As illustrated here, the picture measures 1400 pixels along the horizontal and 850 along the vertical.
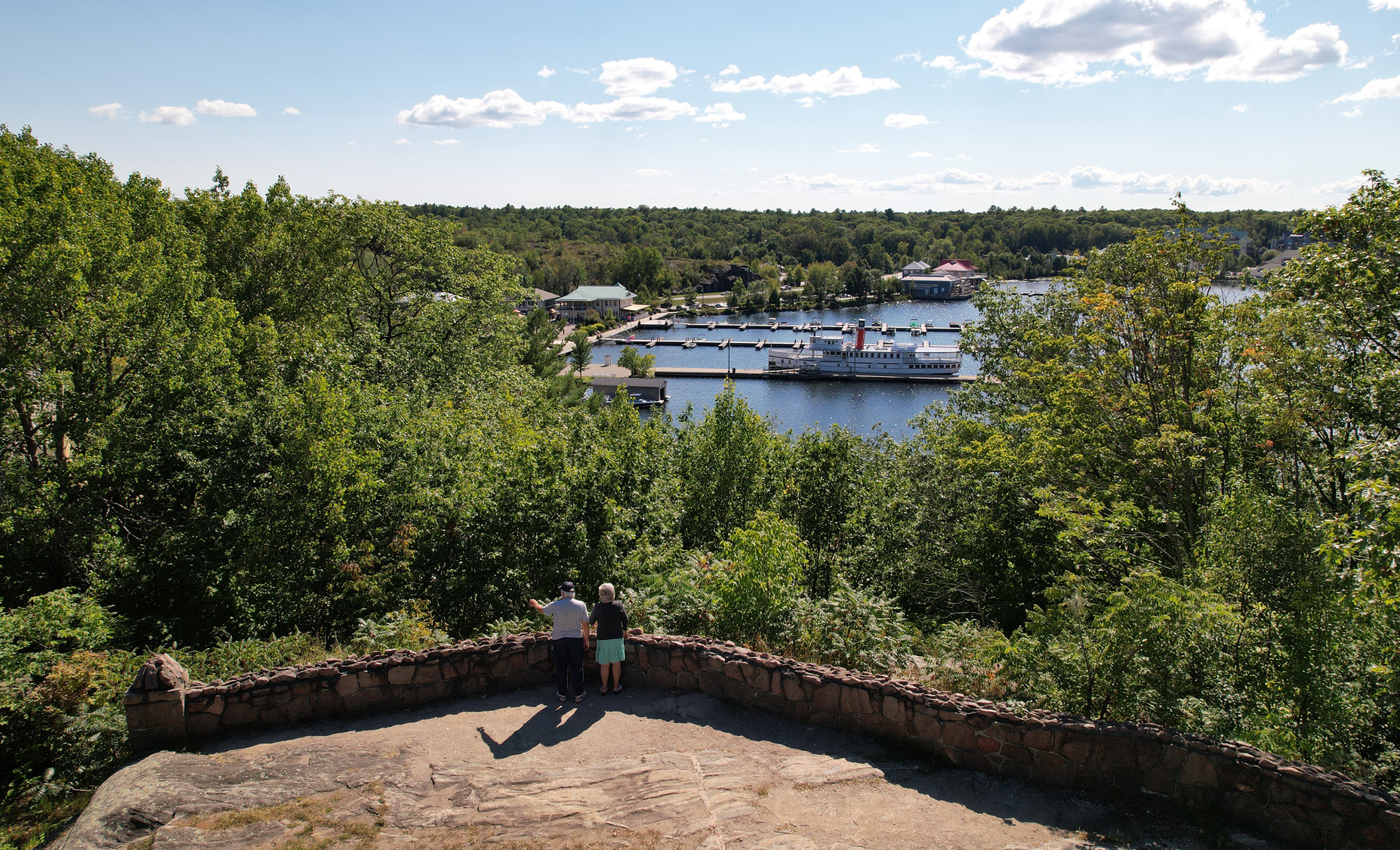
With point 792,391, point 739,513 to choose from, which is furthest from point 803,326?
point 739,513

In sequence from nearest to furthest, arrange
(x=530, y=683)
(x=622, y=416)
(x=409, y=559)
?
(x=530, y=683)
(x=409, y=559)
(x=622, y=416)

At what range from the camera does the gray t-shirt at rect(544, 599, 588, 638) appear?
939 cm

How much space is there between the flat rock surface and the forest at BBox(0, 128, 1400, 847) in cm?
143

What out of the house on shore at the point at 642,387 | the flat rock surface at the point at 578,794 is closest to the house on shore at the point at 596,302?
the house on shore at the point at 642,387

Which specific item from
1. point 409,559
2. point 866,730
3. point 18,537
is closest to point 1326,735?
point 866,730

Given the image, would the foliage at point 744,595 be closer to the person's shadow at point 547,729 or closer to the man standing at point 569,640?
the man standing at point 569,640

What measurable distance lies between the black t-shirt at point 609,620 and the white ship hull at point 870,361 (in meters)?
87.4

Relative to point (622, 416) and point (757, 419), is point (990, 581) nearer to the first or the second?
point (757, 419)

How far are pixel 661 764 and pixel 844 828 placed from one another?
203 cm

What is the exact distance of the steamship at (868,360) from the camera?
93688 mm

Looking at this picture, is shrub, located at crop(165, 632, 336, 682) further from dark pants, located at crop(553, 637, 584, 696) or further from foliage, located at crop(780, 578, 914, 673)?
foliage, located at crop(780, 578, 914, 673)

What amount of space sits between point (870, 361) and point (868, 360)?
21 cm

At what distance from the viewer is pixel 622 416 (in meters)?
20.2

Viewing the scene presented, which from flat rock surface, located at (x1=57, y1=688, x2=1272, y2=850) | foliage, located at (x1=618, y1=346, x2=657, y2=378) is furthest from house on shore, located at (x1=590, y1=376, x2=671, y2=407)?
flat rock surface, located at (x1=57, y1=688, x2=1272, y2=850)
